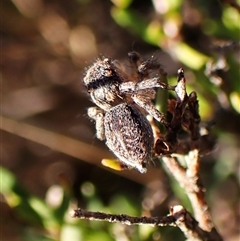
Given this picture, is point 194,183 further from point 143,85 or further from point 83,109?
point 83,109

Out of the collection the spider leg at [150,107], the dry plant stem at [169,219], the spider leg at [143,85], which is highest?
the spider leg at [143,85]

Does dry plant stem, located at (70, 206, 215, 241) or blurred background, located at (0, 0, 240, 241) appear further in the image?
blurred background, located at (0, 0, 240, 241)

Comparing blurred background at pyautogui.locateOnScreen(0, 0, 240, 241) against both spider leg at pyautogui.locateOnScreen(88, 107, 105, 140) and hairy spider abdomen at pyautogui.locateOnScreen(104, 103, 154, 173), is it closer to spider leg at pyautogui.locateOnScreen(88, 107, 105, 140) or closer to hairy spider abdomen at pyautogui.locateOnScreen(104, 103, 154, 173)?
spider leg at pyautogui.locateOnScreen(88, 107, 105, 140)

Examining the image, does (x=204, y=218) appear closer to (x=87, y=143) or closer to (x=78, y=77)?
(x=87, y=143)

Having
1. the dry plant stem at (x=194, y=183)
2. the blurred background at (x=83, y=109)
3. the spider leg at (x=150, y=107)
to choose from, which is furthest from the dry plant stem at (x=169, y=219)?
the blurred background at (x=83, y=109)

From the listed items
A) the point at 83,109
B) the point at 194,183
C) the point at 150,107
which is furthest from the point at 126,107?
the point at 83,109

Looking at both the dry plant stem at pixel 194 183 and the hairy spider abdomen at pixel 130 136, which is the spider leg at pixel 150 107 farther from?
the dry plant stem at pixel 194 183

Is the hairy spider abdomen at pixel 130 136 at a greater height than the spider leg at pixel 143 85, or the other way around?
the spider leg at pixel 143 85

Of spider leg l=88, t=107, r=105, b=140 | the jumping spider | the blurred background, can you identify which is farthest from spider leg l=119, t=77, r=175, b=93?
the blurred background
